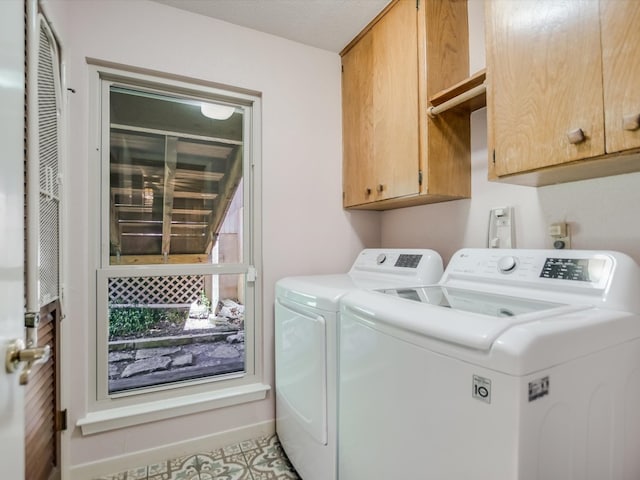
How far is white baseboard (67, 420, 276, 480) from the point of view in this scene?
1.64 metres

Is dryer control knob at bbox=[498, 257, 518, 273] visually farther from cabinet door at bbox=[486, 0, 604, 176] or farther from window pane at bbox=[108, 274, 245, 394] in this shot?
window pane at bbox=[108, 274, 245, 394]

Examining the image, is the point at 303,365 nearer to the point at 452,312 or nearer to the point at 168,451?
the point at 452,312

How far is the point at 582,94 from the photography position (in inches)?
39.1

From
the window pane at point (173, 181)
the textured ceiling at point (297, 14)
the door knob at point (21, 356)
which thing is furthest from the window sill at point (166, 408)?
the textured ceiling at point (297, 14)

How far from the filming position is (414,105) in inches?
65.4

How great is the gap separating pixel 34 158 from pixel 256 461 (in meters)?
1.69

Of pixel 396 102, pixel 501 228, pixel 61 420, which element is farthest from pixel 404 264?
pixel 61 420

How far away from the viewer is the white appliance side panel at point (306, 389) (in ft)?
4.38

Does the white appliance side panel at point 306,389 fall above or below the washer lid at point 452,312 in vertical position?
below

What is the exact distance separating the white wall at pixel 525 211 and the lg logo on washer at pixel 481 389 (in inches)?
34.1

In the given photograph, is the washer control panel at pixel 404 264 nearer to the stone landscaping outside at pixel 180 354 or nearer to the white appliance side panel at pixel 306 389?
the white appliance side panel at pixel 306 389

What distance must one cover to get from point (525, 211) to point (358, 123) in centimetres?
108

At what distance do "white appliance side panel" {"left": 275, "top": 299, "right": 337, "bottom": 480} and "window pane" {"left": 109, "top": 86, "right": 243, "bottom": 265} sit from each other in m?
0.64

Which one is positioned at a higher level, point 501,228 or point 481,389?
point 501,228
